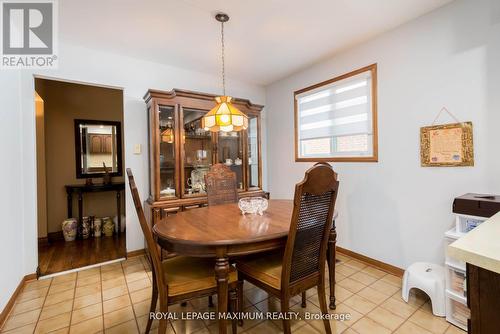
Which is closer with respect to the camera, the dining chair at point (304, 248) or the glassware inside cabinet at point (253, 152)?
the dining chair at point (304, 248)

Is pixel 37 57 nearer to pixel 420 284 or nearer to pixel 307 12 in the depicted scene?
pixel 307 12

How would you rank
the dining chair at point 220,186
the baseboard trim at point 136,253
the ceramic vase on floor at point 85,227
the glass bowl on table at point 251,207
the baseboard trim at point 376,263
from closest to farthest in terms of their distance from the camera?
1. the glass bowl on table at point 251,207
2. the baseboard trim at point 376,263
3. the dining chair at point 220,186
4. the baseboard trim at point 136,253
5. the ceramic vase on floor at point 85,227

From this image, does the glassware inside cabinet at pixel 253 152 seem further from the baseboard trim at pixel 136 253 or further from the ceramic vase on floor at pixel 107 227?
the ceramic vase on floor at pixel 107 227

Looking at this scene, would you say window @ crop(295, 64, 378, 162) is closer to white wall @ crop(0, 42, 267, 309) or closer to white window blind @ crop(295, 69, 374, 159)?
white window blind @ crop(295, 69, 374, 159)

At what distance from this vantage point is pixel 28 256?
235cm

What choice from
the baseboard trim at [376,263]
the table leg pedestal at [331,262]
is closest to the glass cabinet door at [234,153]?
the baseboard trim at [376,263]

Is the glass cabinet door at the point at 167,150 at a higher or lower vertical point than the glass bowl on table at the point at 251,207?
higher

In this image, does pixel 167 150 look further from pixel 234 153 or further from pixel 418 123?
pixel 418 123

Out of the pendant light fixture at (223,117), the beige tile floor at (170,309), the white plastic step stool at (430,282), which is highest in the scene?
the pendant light fixture at (223,117)

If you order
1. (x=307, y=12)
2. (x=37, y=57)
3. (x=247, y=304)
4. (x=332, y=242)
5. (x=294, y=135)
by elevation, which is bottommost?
(x=247, y=304)

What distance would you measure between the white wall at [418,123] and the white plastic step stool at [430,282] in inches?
8.7

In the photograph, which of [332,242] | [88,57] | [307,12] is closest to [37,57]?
[88,57]

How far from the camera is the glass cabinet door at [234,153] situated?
3.38m

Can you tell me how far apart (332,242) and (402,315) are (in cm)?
73
